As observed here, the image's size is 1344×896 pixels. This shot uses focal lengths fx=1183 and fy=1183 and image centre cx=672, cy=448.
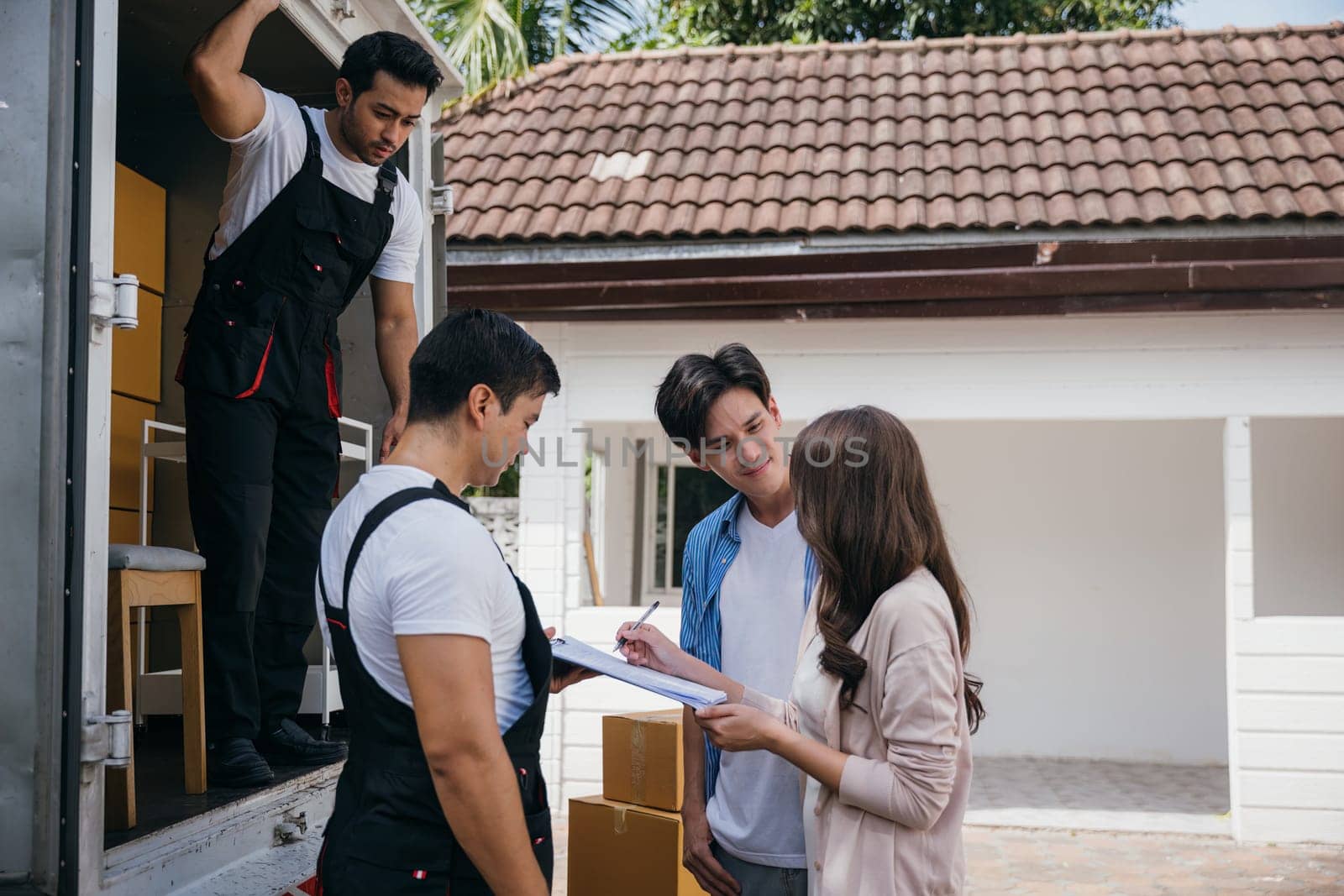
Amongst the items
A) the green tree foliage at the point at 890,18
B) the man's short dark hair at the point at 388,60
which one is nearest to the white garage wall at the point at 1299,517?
the man's short dark hair at the point at 388,60

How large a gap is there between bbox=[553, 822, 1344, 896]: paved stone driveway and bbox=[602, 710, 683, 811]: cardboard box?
185 cm

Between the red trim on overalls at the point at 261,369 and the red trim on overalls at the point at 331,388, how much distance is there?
22 centimetres

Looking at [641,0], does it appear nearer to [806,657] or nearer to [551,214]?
[551,214]

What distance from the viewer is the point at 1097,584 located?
8.52 meters

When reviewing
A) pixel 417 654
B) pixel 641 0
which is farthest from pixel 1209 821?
pixel 641 0

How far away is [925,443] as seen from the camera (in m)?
8.84

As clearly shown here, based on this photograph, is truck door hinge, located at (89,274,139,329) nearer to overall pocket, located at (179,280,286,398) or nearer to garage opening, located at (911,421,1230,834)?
overall pocket, located at (179,280,286,398)

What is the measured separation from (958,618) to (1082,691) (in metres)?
7.11

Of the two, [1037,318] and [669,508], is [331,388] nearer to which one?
[1037,318]

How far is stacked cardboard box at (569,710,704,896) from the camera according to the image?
3449 mm

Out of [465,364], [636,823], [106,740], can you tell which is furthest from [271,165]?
[636,823]

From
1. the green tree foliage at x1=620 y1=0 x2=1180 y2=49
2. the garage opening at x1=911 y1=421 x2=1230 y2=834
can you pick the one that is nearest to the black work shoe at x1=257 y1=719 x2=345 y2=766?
the garage opening at x1=911 y1=421 x2=1230 y2=834

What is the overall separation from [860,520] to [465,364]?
26.6 inches

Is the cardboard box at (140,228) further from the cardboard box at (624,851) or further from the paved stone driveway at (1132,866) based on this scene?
the paved stone driveway at (1132,866)
